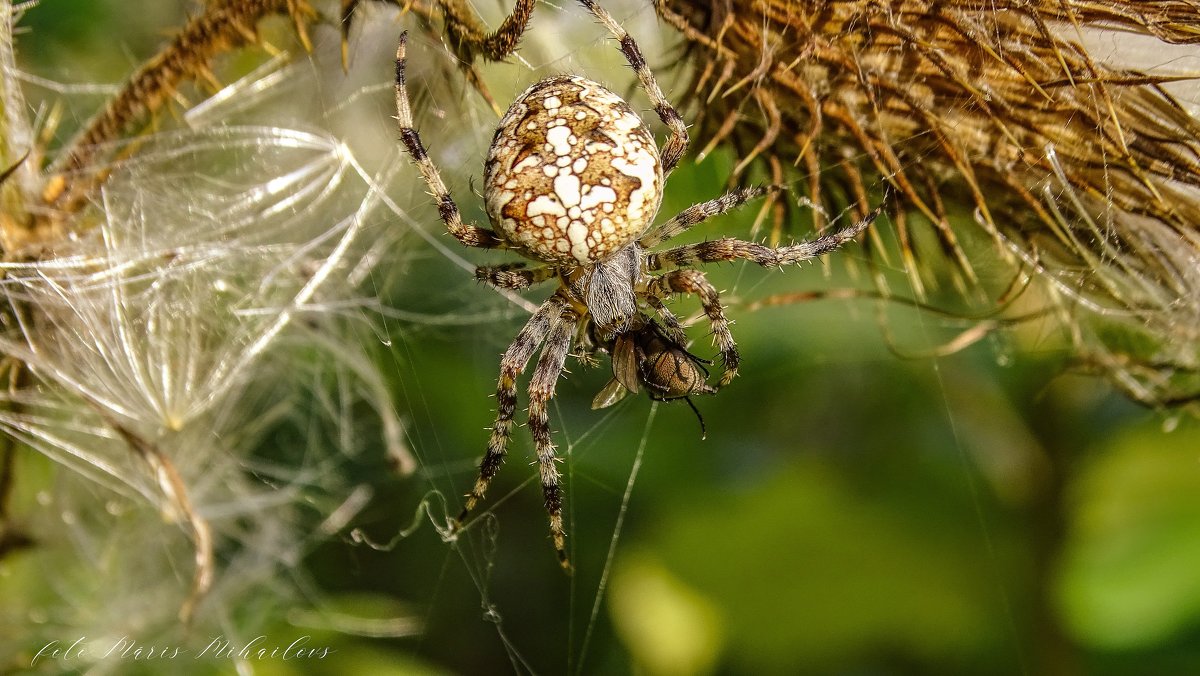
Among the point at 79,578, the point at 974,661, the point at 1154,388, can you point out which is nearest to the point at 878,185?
the point at 1154,388

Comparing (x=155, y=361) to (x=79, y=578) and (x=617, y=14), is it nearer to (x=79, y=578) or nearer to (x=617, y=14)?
(x=79, y=578)

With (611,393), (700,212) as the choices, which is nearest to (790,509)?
(611,393)

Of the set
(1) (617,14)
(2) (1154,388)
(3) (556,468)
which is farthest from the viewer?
(2) (1154,388)

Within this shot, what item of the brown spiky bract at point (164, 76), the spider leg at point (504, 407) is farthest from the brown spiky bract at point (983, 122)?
the brown spiky bract at point (164, 76)

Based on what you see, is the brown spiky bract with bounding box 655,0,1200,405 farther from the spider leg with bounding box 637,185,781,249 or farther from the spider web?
the spider web
